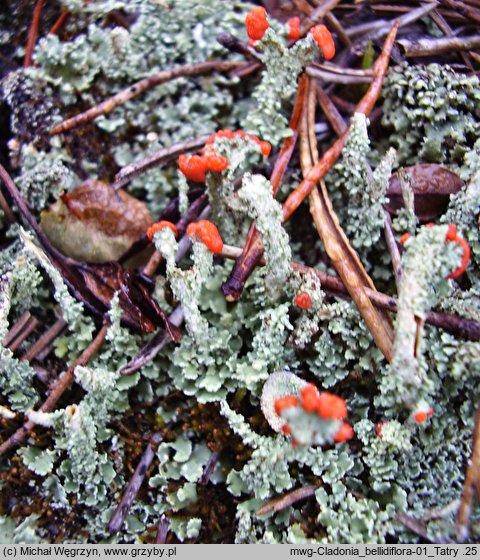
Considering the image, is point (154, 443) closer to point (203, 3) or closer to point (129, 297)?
point (129, 297)

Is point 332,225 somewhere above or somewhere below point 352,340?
above

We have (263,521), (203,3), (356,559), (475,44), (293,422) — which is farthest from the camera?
(203,3)

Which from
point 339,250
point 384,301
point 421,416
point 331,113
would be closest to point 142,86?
point 331,113

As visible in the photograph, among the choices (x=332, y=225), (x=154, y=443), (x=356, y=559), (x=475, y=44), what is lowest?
(x=356, y=559)

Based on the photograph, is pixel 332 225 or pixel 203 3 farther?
pixel 203 3

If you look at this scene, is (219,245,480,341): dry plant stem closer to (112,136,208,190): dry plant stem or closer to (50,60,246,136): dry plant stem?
(112,136,208,190): dry plant stem

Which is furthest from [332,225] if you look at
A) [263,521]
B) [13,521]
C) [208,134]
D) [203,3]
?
[13,521]
